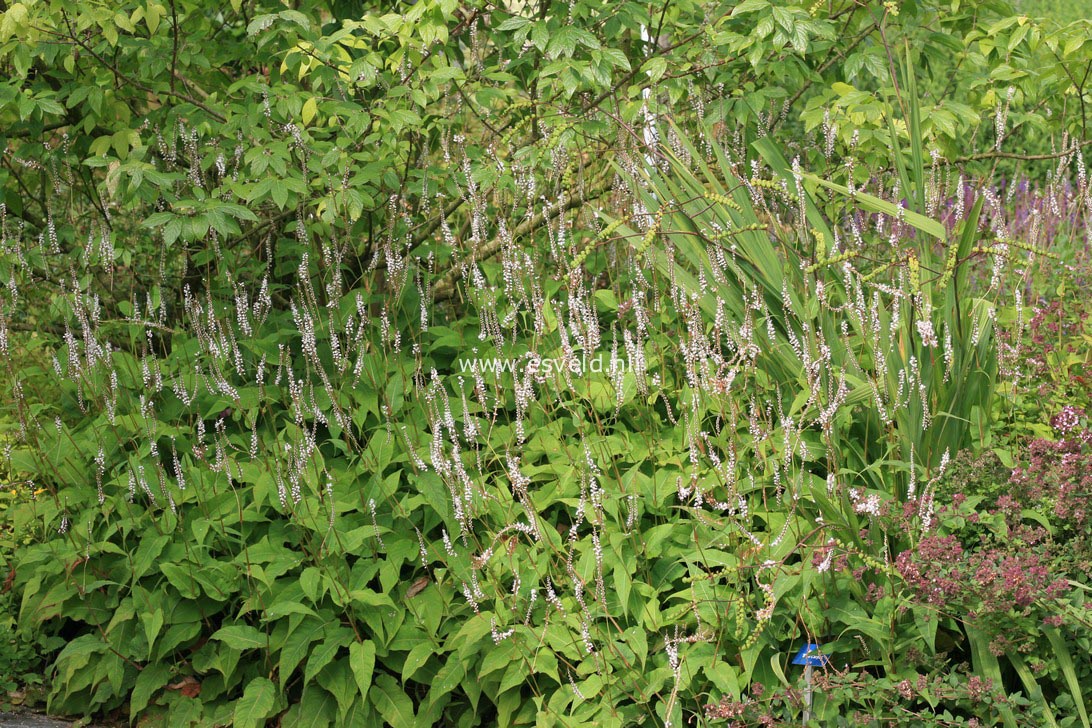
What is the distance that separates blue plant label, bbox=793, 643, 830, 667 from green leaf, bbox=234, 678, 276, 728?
171 cm

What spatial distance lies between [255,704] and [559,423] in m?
1.41

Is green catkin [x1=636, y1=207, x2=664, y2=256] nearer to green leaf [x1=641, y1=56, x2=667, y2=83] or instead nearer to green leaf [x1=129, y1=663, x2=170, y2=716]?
green leaf [x1=641, y1=56, x2=667, y2=83]

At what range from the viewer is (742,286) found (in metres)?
4.42

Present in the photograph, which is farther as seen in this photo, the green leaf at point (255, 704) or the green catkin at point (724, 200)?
the green catkin at point (724, 200)

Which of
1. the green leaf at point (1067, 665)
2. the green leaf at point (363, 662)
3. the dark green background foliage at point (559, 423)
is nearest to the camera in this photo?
the green leaf at point (1067, 665)

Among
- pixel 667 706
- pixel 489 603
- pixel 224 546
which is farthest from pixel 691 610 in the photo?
pixel 224 546

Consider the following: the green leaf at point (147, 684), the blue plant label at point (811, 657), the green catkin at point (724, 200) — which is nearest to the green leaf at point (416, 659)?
the green leaf at point (147, 684)

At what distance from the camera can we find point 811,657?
3.13 meters

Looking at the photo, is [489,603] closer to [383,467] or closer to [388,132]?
[383,467]

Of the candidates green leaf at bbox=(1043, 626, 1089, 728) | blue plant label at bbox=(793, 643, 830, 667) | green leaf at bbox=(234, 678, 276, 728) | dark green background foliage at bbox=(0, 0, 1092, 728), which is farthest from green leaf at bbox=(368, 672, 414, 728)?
green leaf at bbox=(1043, 626, 1089, 728)

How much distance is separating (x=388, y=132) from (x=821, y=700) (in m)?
2.60

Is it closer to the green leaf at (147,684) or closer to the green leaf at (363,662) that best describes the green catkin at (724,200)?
the green leaf at (363,662)

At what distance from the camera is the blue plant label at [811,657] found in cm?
313

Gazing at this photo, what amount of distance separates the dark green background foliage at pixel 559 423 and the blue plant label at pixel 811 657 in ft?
0.20
